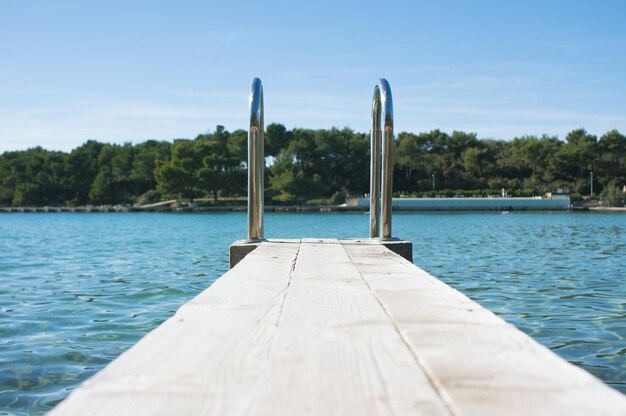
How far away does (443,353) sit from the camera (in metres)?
2.23

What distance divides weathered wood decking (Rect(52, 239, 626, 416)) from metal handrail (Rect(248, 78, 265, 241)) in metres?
3.84

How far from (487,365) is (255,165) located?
18.2 ft

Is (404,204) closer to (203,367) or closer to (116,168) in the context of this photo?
(116,168)

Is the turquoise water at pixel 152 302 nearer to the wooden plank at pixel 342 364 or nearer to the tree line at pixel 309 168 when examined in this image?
the wooden plank at pixel 342 364

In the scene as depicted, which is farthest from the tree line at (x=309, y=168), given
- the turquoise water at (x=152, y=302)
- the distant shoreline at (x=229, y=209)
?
the turquoise water at (x=152, y=302)

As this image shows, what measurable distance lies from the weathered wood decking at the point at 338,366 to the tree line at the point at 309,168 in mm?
84248

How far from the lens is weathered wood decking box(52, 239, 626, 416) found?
1.73 m

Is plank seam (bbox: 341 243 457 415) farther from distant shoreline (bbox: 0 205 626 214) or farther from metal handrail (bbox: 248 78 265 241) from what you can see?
distant shoreline (bbox: 0 205 626 214)

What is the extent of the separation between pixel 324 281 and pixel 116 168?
10361 cm

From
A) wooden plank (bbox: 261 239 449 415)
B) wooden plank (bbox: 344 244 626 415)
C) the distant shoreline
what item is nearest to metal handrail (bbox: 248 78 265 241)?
wooden plank (bbox: 261 239 449 415)

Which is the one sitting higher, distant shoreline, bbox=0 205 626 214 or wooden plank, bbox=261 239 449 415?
wooden plank, bbox=261 239 449 415

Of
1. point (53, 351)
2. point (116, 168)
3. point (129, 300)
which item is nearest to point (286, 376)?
point (53, 351)

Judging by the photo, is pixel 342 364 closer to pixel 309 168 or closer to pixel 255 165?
pixel 255 165

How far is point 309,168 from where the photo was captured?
96.7 meters
